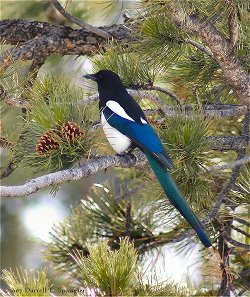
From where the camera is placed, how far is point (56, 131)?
216cm

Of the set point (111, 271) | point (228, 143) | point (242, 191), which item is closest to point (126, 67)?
point (228, 143)

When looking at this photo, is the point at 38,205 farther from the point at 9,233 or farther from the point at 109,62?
the point at 109,62

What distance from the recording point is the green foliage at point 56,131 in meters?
2.15

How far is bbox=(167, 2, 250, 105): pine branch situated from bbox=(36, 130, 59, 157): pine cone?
0.41 m

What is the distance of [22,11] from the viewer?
10.7ft

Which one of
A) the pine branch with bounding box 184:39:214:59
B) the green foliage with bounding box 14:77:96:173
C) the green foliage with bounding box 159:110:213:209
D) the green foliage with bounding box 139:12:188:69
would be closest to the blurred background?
the green foliage with bounding box 14:77:96:173

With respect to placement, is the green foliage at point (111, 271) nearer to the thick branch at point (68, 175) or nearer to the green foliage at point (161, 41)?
the thick branch at point (68, 175)

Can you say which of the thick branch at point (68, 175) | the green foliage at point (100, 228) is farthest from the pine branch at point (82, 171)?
the green foliage at point (100, 228)

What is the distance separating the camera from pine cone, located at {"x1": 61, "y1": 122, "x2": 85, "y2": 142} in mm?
2154

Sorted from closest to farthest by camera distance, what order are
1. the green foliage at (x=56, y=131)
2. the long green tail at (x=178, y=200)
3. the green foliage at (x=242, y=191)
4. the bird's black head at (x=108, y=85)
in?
the green foliage at (x=56, y=131), the long green tail at (x=178, y=200), the green foliage at (x=242, y=191), the bird's black head at (x=108, y=85)

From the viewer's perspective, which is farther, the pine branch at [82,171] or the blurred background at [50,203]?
the blurred background at [50,203]

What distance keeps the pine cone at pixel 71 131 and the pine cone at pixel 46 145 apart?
0.03m

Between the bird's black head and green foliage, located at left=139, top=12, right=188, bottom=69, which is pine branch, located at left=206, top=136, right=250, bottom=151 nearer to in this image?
green foliage, located at left=139, top=12, right=188, bottom=69

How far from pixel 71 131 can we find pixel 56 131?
36mm
